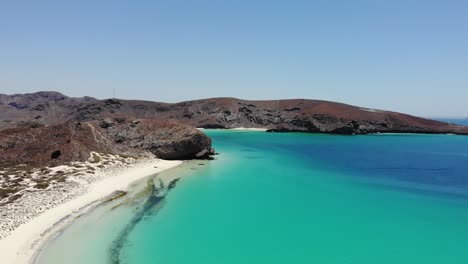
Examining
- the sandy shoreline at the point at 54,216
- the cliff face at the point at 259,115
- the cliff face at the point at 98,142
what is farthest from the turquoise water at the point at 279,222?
the cliff face at the point at 259,115

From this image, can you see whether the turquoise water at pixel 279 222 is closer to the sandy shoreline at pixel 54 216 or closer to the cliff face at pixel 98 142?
the sandy shoreline at pixel 54 216

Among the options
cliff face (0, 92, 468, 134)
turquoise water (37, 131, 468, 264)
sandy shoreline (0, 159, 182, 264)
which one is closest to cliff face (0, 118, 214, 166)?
sandy shoreline (0, 159, 182, 264)

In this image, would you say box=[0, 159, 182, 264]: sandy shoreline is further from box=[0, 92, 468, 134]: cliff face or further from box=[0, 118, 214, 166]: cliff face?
box=[0, 92, 468, 134]: cliff face

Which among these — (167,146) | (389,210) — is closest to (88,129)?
(167,146)

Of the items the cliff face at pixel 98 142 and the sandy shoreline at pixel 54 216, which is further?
the cliff face at pixel 98 142

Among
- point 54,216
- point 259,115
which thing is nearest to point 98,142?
point 54,216

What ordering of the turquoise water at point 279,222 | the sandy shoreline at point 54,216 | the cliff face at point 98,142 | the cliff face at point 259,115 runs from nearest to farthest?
the sandy shoreline at point 54,216, the turquoise water at point 279,222, the cliff face at point 98,142, the cliff face at point 259,115

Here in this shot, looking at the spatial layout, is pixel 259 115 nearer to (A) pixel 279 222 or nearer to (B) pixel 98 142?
(B) pixel 98 142

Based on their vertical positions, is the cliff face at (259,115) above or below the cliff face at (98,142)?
above
